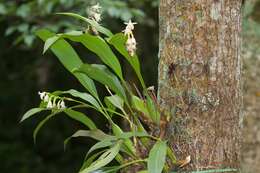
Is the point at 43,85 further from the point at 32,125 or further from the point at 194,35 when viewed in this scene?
the point at 194,35

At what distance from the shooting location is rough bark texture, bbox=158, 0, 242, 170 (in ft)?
6.40

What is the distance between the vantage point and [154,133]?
6.47ft

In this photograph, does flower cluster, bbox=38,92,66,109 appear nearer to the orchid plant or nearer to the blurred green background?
the orchid plant

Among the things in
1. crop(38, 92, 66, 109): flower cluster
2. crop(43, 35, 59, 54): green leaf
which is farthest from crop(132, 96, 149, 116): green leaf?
crop(43, 35, 59, 54): green leaf

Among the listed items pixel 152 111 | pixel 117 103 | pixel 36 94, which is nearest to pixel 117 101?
→ pixel 117 103

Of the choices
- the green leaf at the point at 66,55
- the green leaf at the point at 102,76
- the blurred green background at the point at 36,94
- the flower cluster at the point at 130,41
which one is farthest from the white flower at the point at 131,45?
the blurred green background at the point at 36,94

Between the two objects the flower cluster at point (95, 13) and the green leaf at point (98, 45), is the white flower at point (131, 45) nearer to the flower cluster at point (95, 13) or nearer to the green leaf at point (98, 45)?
the green leaf at point (98, 45)

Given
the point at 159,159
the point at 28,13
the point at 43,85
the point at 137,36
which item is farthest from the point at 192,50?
the point at 43,85

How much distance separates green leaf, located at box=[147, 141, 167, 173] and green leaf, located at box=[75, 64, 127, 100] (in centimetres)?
Answer: 23

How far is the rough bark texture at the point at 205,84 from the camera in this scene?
1952 millimetres

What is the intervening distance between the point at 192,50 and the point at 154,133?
280mm

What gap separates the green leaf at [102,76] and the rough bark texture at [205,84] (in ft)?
0.55

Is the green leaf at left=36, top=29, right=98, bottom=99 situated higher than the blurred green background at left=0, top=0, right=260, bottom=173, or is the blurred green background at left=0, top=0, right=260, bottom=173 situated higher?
the green leaf at left=36, top=29, right=98, bottom=99

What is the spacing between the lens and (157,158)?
1.81 meters
